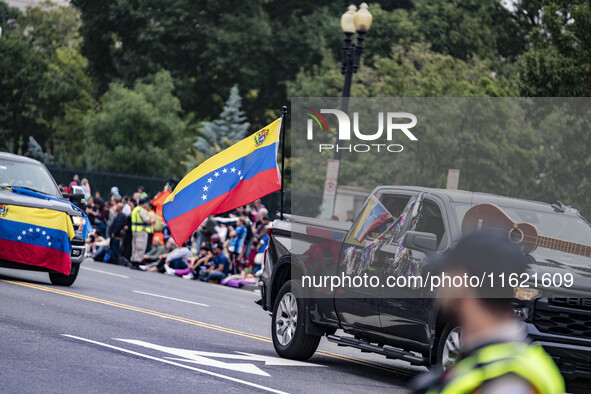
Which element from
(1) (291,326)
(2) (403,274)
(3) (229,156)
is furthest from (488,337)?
(3) (229,156)

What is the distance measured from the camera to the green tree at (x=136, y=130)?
52094 mm

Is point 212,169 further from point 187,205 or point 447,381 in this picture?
point 447,381

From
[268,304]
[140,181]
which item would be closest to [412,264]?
[268,304]

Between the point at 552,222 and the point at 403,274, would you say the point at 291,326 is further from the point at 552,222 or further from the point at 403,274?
the point at 552,222

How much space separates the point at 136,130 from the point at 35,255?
3679 centimetres

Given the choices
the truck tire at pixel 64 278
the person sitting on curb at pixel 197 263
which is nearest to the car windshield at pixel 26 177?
the truck tire at pixel 64 278

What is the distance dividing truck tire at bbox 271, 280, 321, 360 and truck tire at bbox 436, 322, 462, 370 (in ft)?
7.83

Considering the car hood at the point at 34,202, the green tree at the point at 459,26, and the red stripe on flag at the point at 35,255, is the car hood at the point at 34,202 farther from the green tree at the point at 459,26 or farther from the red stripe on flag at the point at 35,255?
the green tree at the point at 459,26

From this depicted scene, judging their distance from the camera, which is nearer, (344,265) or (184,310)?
(344,265)

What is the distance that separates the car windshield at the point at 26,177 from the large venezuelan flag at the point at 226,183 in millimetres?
5015

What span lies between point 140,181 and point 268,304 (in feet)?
96.5

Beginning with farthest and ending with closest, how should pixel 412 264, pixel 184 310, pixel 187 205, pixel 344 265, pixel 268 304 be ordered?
pixel 184 310, pixel 187 205, pixel 268 304, pixel 344 265, pixel 412 264

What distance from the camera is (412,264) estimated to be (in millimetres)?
9820

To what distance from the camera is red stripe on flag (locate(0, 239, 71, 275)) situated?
16828mm
